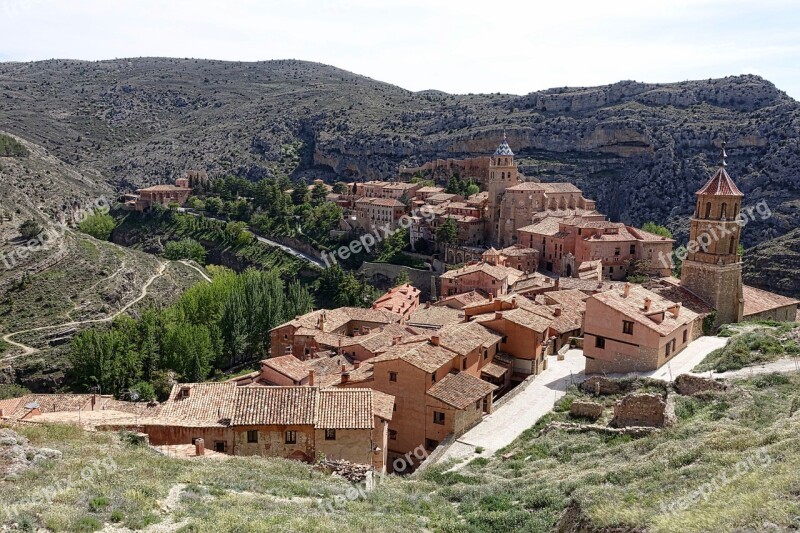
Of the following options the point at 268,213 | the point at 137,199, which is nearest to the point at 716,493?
the point at 268,213

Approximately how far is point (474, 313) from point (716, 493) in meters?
22.5

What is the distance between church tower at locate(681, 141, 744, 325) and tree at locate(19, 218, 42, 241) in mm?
48542

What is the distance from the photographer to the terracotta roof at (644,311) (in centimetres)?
2487

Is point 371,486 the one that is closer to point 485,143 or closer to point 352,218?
point 352,218

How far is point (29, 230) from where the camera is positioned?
5122 centimetres

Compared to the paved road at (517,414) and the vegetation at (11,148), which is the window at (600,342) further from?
the vegetation at (11,148)

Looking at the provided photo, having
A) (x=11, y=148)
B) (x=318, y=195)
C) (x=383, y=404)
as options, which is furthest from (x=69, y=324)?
(x=11, y=148)

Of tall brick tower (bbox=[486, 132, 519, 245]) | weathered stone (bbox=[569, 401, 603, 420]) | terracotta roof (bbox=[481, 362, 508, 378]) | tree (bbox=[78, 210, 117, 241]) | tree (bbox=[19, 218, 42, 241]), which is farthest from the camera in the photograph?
tree (bbox=[78, 210, 117, 241])

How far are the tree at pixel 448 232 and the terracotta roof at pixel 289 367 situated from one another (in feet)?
118

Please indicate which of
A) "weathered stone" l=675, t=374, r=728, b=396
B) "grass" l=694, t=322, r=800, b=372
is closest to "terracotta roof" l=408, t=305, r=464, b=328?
"grass" l=694, t=322, r=800, b=372

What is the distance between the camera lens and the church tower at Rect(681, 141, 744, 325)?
30.7 m

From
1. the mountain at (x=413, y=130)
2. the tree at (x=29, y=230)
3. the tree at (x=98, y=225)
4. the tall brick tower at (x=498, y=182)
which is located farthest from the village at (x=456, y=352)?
the tree at (x=98, y=225)

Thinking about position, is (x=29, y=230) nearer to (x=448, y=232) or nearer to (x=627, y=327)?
(x=448, y=232)

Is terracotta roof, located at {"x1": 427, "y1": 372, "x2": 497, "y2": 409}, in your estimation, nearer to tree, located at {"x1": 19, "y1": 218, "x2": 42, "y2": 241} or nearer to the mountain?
tree, located at {"x1": 19, "y1": 218, "x2": 42, "y2": 241}
